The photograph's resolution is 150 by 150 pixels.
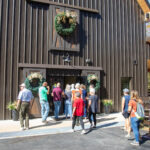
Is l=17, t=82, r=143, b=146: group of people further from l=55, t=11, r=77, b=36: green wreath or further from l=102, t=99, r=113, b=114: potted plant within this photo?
l=55, t=11, r=77, b=36: green wreath

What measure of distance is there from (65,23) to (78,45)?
1367 mm

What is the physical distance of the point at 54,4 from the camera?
33.3 feet

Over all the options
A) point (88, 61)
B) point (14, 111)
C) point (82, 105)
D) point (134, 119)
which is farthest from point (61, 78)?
point (134, 119)

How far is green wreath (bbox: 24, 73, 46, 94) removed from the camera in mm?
8969

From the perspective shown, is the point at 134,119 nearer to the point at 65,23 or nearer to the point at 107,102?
the point at 107,102

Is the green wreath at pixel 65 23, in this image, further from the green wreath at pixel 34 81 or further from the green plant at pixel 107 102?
the green plant at pixel 107 102

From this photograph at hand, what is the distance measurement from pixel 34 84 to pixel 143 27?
27.8 feet

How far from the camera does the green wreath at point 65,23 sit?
9.94 metres

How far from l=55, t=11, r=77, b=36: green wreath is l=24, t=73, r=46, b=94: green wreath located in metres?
2.68

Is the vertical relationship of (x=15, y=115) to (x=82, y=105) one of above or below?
below

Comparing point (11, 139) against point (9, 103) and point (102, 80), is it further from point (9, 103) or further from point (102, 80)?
point (102, 80)

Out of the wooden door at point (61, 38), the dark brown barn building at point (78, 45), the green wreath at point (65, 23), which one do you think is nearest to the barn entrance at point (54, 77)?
the dark brown barn building at point (78, 45)

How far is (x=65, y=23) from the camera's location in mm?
10164

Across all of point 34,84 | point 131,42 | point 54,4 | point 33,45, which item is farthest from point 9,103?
point 131,42
